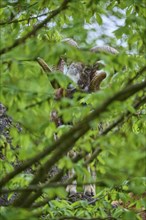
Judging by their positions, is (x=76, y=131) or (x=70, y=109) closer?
(x=76, y=131)

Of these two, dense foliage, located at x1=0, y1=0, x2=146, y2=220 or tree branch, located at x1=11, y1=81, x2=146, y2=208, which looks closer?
tree branch, located at x1=11, y1=81, x2=146, y2=208

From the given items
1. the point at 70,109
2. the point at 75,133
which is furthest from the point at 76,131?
→ the point at 70,109

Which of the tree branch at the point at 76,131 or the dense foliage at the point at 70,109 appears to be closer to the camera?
the tree branch at the point at 76,131

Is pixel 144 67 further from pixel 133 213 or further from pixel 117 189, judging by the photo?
pixel 117 189

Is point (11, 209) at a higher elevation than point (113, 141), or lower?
lower

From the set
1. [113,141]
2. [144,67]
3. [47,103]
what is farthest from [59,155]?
[144,67]

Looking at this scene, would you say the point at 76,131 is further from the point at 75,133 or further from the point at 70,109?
the point at 70,109

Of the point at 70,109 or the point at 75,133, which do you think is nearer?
the point at 75,133

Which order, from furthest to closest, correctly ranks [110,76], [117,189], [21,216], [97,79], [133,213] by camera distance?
[97,79] → [117,189] → [110,76] → [133,213] → [21,216]

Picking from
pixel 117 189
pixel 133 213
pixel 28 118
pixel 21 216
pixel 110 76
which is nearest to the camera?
pixel 21 216

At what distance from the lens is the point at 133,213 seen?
2.91 metres

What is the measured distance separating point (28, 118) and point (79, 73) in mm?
4437

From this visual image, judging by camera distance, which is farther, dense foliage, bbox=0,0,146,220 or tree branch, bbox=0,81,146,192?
dense foliage, bbox=0,0,146,220

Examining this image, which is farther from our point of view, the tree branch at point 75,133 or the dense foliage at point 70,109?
the dense foliage at point 70,109
